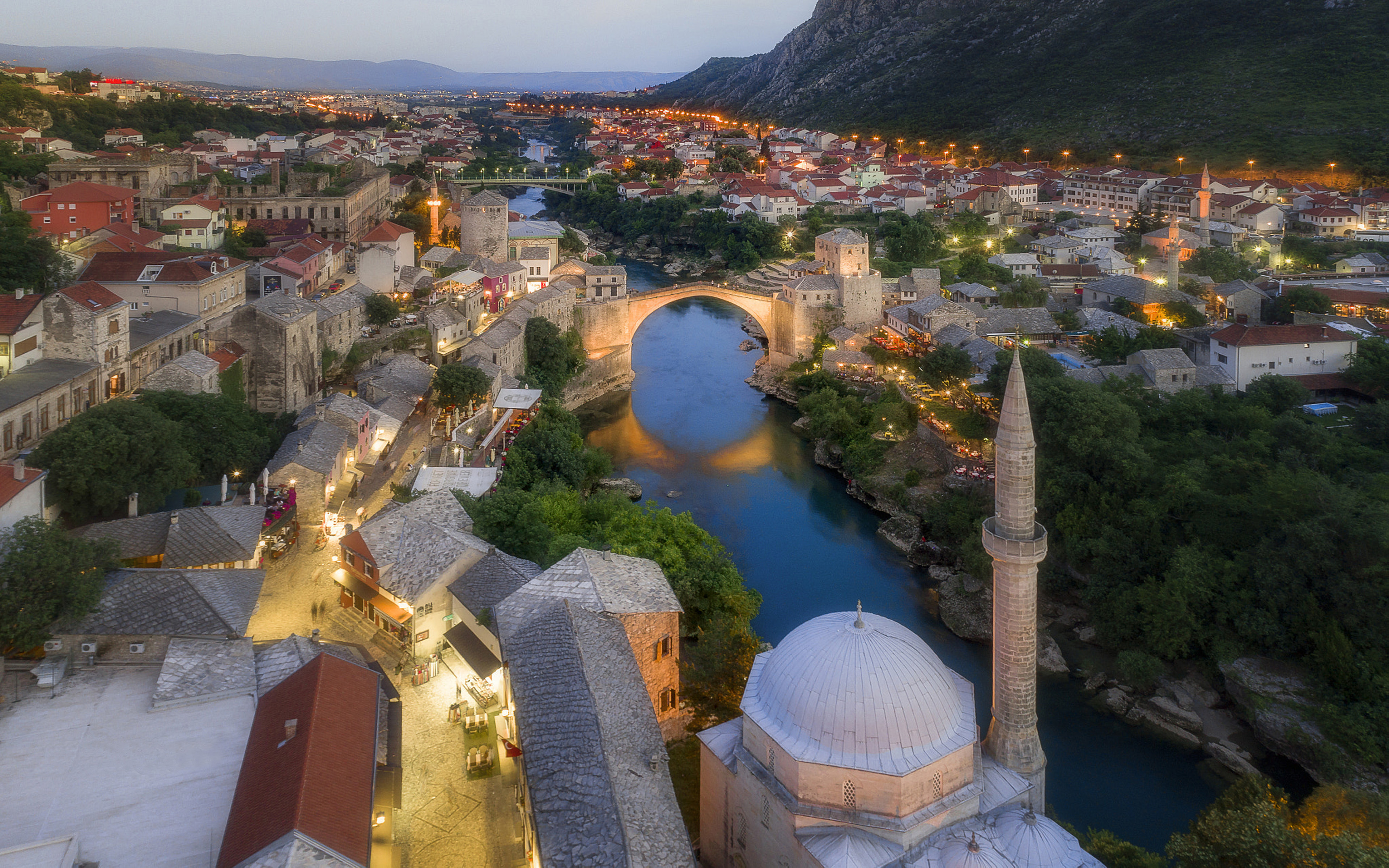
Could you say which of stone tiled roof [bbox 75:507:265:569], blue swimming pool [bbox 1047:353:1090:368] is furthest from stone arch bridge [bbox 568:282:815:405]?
stone tiled roof [bbox 75:507:265:569]

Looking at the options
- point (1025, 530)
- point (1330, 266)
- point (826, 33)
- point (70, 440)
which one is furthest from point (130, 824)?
point (826, 33)

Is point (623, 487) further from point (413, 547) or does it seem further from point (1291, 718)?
point (1291, 718)

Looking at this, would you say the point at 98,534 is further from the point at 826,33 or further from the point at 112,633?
the point at 826,33

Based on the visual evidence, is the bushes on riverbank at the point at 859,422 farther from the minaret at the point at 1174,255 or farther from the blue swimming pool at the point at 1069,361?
the minaret at the point at 1174,255

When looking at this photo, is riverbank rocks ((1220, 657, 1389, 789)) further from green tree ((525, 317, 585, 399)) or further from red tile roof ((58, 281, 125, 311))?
red tile roof ((58, 281, 125, 311))

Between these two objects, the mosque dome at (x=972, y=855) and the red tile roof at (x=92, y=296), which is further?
the red tile roof at (x=92, y=296)

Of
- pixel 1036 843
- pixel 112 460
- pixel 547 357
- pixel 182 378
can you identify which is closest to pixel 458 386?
pixel 182 378

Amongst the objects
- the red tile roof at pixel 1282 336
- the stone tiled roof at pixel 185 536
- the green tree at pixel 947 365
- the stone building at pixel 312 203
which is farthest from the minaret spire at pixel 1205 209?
the stone tiled roof at pixel 185 536
